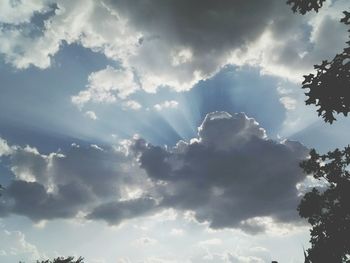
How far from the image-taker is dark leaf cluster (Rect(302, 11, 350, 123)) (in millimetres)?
11195

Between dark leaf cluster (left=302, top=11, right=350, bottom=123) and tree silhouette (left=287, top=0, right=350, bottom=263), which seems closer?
dark leaf cluster (left=302, top=11, right=350, bottom=123)

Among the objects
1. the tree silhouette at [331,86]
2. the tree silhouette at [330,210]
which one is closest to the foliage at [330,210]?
the tree silhouette at [330,210]

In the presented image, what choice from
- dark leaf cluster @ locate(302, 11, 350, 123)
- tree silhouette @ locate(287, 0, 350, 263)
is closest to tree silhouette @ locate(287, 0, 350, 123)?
dark leaf cluster @ locate(302, 11, 350, 123)

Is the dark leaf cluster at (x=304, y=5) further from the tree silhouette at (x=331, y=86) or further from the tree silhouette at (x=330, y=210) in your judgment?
the tree silhouette at (x=330, y=210)

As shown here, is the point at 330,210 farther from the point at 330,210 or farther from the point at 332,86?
the point at 332,86

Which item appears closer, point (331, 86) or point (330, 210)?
point (331, 86)

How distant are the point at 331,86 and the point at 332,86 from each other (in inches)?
1.2

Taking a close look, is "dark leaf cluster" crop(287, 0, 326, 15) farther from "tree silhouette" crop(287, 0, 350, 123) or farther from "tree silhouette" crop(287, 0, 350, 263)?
"tree silhouette" crop(287, 0, 350, 263)

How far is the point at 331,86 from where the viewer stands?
11.4 metres

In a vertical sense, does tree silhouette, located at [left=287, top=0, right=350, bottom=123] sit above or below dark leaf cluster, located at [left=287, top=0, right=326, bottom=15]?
below

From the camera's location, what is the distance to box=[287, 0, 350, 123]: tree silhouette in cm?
1120

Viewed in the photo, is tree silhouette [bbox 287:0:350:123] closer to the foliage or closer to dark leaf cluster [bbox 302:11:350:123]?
dark leaf cluster [bbox 302:11:350:123]

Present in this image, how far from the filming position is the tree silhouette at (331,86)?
11195 millimetres

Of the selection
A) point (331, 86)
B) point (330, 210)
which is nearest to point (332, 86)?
point (331, 86)
